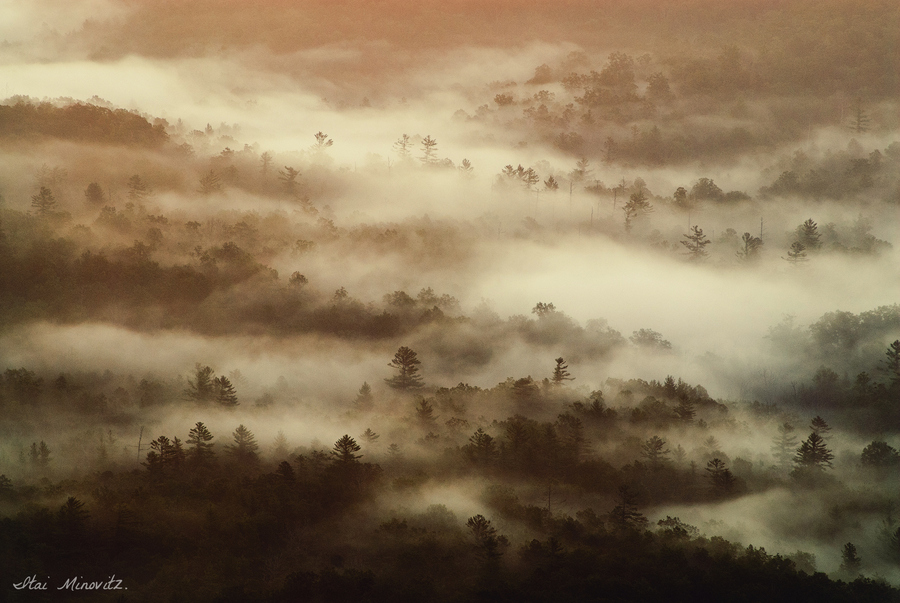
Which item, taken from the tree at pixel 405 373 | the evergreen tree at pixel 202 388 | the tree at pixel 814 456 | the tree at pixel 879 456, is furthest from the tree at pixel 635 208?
the evergreen tree at pixel 202 388

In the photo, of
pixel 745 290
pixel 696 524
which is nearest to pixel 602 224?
pixel 745 290

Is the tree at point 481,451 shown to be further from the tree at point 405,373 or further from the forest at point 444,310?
the tree at point 405,373

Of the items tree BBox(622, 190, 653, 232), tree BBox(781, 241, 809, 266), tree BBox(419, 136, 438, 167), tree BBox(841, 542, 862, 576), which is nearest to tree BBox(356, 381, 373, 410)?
tree BBox(841, 542, 862, 576)

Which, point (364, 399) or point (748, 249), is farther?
point (748, 249)

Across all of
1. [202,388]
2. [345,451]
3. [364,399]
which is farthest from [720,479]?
[202,388]

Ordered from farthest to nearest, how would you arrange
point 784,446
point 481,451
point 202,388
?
point 202,388 < point 784,446 < point 481,451

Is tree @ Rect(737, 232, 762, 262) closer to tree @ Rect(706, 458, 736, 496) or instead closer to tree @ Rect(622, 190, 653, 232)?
tree @ Rect(622, 190, 653, 232)

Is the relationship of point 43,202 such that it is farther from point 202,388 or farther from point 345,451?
point 345,451
